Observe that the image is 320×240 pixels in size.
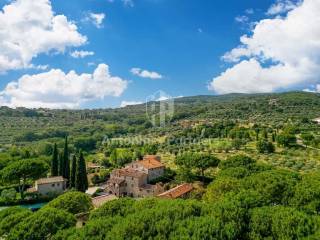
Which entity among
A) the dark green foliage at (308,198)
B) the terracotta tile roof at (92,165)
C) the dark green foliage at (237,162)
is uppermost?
the dark green foliage at (308,198)

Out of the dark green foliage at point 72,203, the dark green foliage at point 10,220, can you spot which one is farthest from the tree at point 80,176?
the dark green foliage at point 10,220

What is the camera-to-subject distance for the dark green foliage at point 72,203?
31.3 meters

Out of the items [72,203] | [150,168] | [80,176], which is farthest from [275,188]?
[80,176]

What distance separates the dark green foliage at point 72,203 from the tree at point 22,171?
20.0 meters

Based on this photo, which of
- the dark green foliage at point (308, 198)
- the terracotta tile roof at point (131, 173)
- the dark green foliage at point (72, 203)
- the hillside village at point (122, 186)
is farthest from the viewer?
the terracotta tile roof at point (131, 173)

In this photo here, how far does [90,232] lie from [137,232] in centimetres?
315

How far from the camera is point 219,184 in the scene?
32938 mm

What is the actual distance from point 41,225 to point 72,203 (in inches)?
409

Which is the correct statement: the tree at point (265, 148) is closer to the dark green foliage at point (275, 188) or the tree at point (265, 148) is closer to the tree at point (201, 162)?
the tree at point (201, 162)

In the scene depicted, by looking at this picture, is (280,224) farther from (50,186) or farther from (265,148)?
(265,148)

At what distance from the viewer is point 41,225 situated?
21.4 metres

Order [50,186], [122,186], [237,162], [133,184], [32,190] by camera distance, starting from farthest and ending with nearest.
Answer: [32,190] < [122,186] < [133,184] < [50,186] < [237,162]

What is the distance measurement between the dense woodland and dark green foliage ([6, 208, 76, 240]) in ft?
0.23

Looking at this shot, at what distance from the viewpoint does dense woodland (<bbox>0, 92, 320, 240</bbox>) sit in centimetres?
1912
